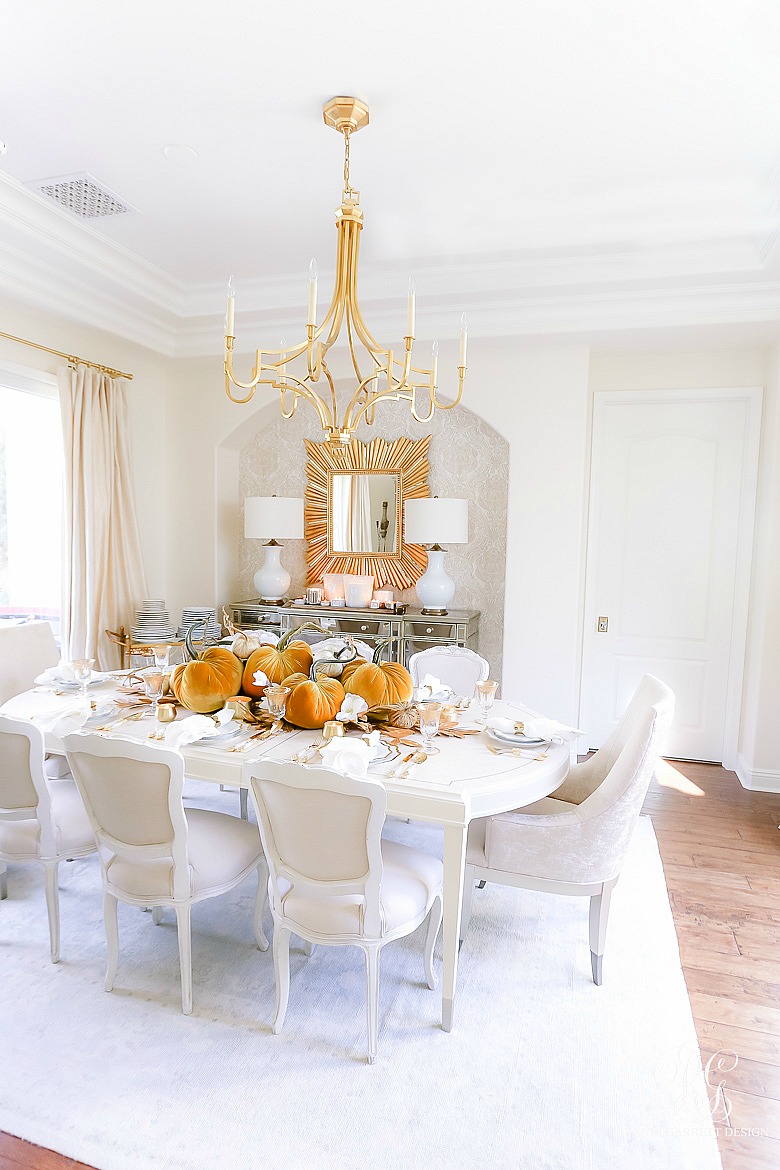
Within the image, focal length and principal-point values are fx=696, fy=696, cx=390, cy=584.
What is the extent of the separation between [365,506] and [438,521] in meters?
0.77

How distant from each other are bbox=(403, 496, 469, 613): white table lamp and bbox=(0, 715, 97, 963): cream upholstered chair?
8.15 feet

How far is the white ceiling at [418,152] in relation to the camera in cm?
198

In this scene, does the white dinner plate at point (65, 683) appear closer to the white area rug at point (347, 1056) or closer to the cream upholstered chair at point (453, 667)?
the white area rug at point (347, 1056)

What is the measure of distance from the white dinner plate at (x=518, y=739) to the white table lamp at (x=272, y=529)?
8.70 ft

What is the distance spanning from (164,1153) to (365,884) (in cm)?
72

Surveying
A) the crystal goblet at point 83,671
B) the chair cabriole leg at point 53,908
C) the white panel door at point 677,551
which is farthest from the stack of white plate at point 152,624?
the white panel door at point 677,551

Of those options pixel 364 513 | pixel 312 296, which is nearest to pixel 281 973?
pixel 312 296

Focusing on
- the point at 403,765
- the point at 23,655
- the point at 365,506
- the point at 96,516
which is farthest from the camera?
the point at 365,506

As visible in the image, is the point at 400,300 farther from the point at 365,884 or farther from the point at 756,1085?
the point at 756,1085

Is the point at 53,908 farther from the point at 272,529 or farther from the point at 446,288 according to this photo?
the point at 446,288

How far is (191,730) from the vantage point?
2207mm

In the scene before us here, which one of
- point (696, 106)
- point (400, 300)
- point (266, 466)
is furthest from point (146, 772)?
point (266, 466)

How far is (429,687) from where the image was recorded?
8.85 feet

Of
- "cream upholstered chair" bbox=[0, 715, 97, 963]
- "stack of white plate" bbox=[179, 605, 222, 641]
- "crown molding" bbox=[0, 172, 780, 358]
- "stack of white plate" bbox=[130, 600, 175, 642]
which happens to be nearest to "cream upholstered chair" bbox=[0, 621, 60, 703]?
"stack of white plate" bbox=[130, 600, 175, 642]
